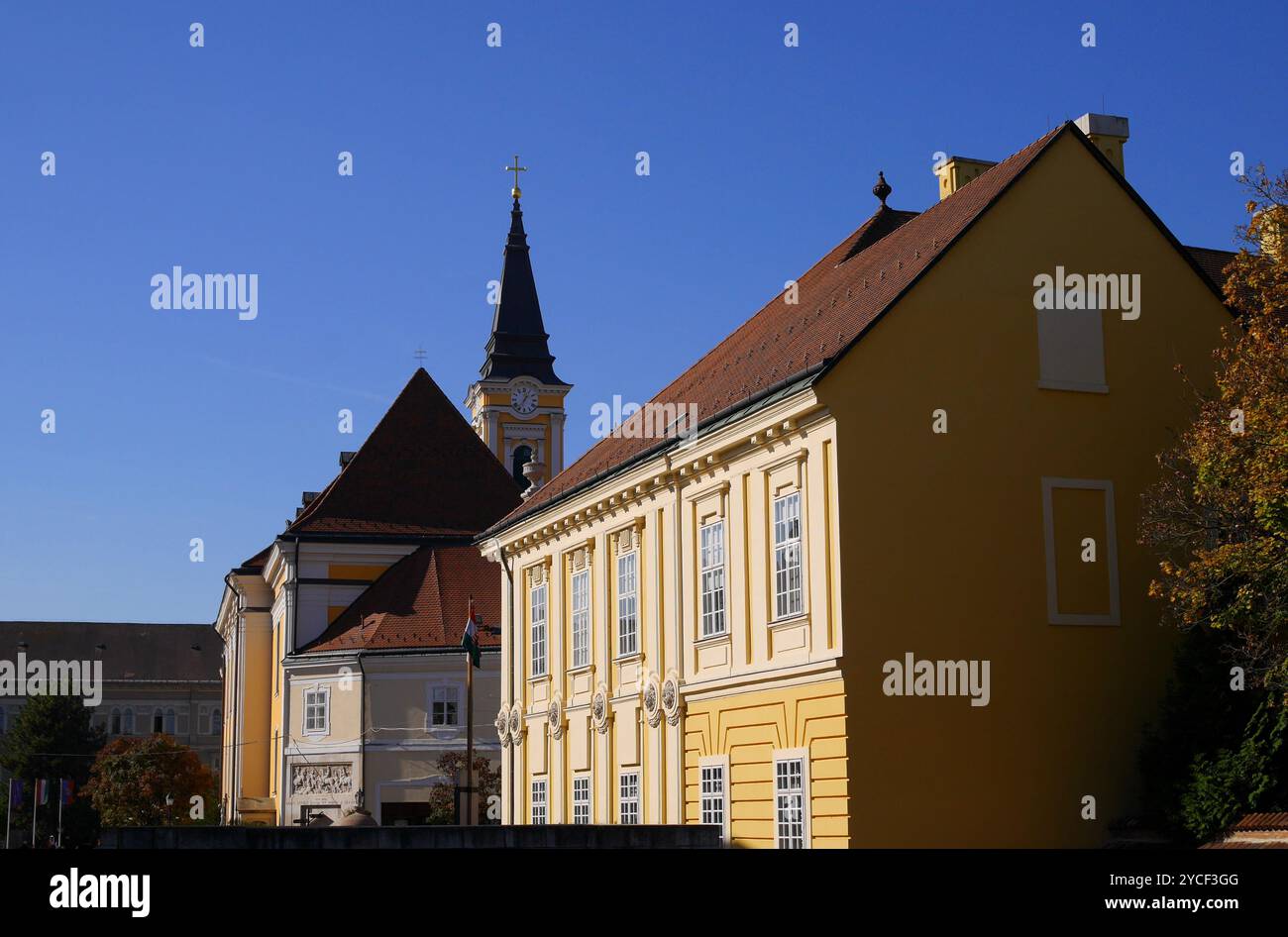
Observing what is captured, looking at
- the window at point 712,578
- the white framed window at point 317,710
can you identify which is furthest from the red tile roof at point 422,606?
the window at point 712,578

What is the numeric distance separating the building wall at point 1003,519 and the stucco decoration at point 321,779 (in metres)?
39.4

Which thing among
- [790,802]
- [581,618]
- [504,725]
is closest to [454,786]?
[504,725]

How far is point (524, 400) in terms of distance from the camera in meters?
111

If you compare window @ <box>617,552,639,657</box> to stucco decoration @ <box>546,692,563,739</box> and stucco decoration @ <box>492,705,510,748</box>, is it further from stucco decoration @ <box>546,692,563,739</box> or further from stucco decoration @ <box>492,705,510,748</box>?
stucco decoration @ <box>492,705,510,748</box>

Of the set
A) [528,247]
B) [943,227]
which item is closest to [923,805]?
[943,227]

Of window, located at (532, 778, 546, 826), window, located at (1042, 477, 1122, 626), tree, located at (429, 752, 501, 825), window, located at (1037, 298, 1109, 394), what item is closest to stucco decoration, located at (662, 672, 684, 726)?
window, located at (1042, 477, 1122, 626)

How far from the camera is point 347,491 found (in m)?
71.1

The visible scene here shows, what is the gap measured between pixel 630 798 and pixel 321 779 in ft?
105

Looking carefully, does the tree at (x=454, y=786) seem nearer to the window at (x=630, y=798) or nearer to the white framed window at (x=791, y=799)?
the window at (x=630, y=798)

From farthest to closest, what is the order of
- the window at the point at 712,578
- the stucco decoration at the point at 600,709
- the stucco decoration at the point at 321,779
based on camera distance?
the stucco decoration at the point at 321,779 < the stucco decoration at the point at 600,709 < the window at the point at 712,578

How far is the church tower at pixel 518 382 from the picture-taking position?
110 m

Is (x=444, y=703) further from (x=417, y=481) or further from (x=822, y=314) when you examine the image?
(x=822, y=314)
